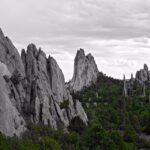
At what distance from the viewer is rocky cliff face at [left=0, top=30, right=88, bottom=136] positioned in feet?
311

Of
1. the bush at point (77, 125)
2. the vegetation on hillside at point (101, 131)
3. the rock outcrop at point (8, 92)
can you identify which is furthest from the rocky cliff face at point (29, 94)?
the vegetation on hillside at point (101, 131)

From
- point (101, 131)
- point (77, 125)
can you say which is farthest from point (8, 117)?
point (77, 125)

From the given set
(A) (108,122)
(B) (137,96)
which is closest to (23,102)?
(A) (108,122)

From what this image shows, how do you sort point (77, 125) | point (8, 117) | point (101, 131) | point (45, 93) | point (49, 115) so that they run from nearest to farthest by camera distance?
point (101, 131)
point (8, 117)
point (49, 115)
point (77, 125)
point (45, 93)

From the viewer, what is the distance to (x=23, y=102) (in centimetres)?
10606

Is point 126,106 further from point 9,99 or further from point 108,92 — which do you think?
point 9,99

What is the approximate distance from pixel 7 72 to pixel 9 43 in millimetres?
11035

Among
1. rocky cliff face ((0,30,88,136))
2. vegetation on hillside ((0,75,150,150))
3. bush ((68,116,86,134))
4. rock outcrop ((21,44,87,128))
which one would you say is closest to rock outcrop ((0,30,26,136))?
rocky cliff face ((0,30,88,136))

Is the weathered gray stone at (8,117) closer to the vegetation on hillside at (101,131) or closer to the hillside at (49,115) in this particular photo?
the hillside at (49,115)

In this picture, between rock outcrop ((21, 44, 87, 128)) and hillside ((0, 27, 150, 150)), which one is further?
rock outcrop ((21, 44, 87, 128))

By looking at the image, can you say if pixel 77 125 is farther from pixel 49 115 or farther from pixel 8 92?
pixel 8 92

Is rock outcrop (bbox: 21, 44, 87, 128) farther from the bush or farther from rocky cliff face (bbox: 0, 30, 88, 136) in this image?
the bush

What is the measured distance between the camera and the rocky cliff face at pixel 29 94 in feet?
311

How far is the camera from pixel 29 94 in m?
108
